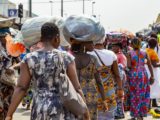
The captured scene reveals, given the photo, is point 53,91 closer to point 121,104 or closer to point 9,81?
point 9,81

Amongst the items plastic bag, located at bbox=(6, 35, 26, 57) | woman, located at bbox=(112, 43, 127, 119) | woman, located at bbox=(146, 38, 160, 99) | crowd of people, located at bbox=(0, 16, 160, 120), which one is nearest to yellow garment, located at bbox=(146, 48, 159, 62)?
woman, located at bbox=(146, 38, 160, 99)

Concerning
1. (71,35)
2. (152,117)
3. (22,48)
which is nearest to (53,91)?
(71,35)

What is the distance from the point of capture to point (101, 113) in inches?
267

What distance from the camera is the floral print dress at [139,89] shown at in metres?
9.82

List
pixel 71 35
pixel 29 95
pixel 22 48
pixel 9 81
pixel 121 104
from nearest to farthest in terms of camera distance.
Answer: pixel 71 35 → pixel 9 81 → pixel 22 48 → pixel 121 104 → pixel 29 95

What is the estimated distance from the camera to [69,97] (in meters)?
4.80

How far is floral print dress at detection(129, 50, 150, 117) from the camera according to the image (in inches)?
386

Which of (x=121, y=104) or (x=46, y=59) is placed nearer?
(x=46, y=59)

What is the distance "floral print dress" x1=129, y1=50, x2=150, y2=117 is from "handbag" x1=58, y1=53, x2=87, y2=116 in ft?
15.9

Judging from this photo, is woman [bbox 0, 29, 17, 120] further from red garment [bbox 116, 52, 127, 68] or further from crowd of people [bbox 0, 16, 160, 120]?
red garment [bbox 116, 52, 127, 68]

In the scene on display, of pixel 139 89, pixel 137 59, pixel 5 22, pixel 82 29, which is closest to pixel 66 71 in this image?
pixel 82 29

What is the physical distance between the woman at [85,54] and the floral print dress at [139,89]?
361cm

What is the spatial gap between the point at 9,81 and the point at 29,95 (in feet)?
16.8

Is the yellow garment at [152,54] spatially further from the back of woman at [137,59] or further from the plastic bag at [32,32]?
the plastic bag at [32,32]
